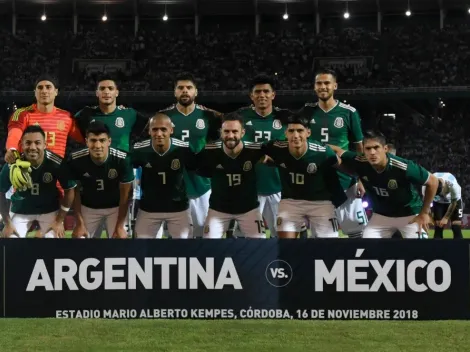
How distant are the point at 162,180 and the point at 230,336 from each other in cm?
222

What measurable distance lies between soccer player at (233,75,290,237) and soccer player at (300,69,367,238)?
336 millimetres

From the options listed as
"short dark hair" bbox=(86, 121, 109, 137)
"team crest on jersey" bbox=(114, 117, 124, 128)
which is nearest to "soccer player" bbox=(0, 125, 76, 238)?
"short dark hair" bbox=(86, 121, 109, 137)

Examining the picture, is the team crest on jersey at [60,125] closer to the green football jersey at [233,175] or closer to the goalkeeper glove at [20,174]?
the goalkeeper glove at [20,174]

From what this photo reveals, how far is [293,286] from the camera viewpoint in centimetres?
577

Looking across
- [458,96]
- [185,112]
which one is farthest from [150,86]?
[185,112]

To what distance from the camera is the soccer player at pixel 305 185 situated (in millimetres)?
6906

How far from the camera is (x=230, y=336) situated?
17.0 feet

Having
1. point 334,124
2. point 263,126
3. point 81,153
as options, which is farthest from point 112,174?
point 334,124

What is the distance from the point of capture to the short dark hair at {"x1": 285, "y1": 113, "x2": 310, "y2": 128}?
6769mm

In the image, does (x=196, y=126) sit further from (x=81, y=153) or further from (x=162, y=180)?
(x=81, y=153)

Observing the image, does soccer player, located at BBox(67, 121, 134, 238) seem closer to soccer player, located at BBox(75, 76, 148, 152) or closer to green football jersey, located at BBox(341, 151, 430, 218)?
soccer player, located at BBox(75, 76, 148, 152)

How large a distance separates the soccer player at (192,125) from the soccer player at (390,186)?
139 centimetres

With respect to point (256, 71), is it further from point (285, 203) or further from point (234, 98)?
point (285, 203)

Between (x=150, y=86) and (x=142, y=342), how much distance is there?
2476cm
